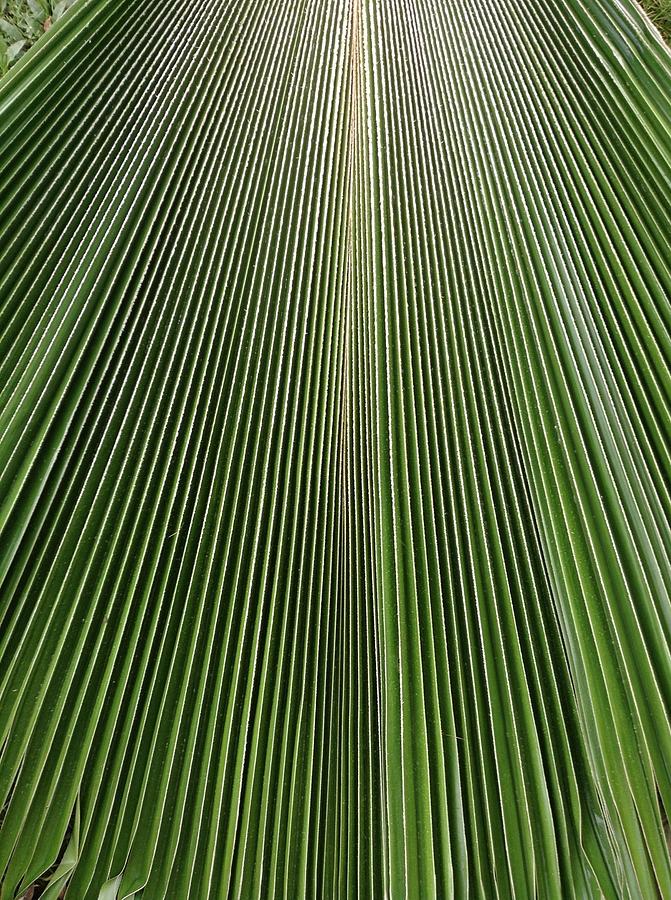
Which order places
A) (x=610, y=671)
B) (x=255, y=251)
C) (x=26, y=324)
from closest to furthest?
1. (x=610, y=671)
2. (x=26, y=324)
3. (x=255, y=251)

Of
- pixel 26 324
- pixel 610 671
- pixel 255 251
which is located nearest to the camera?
pixel 610 671

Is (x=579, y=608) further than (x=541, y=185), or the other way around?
(x=541, y=185)

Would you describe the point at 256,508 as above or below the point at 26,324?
below

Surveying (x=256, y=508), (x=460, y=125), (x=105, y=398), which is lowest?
(x=256, y=508)

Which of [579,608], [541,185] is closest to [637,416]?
[579,608]

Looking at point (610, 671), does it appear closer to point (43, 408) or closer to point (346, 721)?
point (346, 721)

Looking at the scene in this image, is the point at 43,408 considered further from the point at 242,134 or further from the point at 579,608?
the point at 579,608
